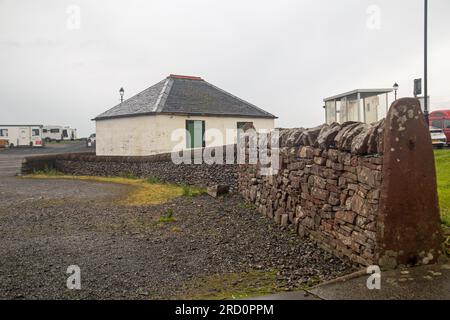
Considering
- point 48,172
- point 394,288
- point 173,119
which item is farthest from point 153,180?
point 394,288

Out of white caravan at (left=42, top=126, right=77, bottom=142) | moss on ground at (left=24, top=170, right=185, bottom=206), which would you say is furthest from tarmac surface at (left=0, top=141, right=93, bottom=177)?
white caravan at (left=42, top=126, right=77, bottom=142)

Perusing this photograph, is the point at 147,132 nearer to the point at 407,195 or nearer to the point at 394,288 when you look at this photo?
the point at 407,195

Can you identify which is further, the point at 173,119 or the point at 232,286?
the point at 173,119

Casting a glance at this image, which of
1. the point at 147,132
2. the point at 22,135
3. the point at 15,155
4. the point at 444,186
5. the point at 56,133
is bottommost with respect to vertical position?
the point at 444,186

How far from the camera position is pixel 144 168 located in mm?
17438

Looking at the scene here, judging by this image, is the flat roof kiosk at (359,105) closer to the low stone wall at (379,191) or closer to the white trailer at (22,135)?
the low stone wall at (379,191)

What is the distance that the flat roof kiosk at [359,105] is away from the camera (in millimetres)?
10516

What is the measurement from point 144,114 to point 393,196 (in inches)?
707

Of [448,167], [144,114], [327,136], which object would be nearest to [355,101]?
[448,167]

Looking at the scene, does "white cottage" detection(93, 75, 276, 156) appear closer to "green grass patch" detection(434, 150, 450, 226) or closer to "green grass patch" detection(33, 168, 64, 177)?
"green grass patch" detection(33, 168, 64, 177)

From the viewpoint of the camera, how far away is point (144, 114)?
21.1 metres

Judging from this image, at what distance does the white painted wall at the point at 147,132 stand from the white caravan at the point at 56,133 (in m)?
41.9

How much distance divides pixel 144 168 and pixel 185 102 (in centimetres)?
659

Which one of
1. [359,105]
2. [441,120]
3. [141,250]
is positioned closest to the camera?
[141,250]
